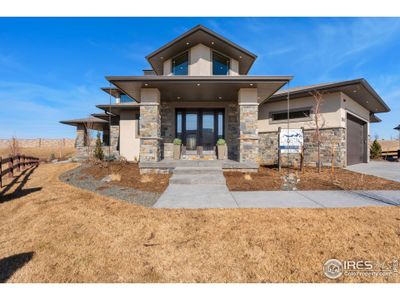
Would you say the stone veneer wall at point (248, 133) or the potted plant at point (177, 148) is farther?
the potted plant at point (177, 148)

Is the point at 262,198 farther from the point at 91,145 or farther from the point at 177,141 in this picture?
the point at 91,145

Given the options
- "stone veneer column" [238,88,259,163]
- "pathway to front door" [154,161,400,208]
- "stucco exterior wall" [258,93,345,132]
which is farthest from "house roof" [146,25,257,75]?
"pathway to front door" [154,161,400,208]

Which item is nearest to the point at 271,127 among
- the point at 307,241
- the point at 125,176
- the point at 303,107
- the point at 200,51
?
the point at 303,107

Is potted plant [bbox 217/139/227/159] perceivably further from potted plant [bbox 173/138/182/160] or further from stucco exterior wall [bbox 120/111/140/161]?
stucco exterior wall [bbox 120/111/140/161]

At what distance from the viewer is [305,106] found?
12.7m

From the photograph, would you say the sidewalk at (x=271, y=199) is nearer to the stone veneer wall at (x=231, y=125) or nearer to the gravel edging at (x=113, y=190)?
the gravel edging at (x=113, y=190)

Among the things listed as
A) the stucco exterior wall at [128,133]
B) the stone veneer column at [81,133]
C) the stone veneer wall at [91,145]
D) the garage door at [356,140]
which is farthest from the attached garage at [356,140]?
the stone veneer column at [81,133]

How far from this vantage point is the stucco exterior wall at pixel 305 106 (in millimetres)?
11773

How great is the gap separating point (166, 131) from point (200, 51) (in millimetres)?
5768

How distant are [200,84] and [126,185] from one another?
20.0ft

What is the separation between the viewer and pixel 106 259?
273 cm

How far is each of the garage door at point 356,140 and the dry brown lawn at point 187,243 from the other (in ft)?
36.9

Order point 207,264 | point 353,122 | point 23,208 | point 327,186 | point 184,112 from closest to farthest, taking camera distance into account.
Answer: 1. point 207,264
2. point 23,208
3. point 327,186
4. point 184,112
5. point 353,122
